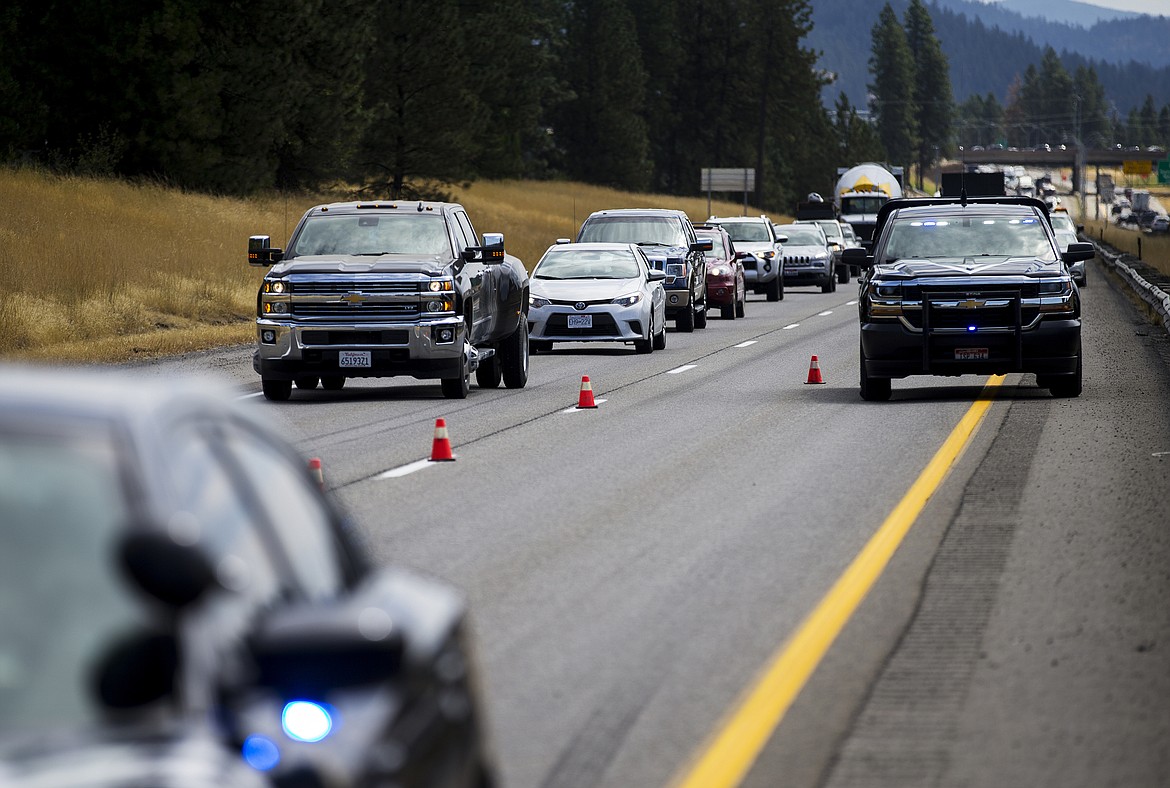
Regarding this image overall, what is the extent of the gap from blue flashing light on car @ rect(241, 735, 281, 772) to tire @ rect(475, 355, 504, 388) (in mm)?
18408

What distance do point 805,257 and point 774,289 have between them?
4.49 metres

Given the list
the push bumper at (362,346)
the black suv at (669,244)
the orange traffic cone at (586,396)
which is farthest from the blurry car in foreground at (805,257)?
the orange traffic cone at (586,396)

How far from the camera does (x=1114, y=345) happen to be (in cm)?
2773

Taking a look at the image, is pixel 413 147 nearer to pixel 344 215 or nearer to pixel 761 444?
pixel 344 215

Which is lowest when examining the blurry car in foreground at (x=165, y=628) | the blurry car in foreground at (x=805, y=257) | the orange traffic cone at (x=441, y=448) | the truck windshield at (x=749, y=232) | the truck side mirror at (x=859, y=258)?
the blurry car in foreground at (x=805, y=257)

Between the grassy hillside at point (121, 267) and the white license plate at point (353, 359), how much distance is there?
20.0 ft

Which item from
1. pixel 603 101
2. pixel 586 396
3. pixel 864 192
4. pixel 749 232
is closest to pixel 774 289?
pixel 749 232

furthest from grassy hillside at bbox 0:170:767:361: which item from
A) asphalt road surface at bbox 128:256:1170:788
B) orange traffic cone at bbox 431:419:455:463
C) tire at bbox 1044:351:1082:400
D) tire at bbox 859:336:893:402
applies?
tire at bbox 1044:351:1082:400

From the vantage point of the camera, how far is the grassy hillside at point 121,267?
27.2 meters

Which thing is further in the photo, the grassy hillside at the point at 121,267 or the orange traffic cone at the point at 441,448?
the grassy hillside at the point at 121,267

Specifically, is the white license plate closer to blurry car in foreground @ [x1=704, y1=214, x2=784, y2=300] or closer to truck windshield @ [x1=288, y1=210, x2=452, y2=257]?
truck windshield @ [x1=288, y1=210, x2=452, y2=257]

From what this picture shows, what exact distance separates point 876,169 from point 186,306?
54.1 metres

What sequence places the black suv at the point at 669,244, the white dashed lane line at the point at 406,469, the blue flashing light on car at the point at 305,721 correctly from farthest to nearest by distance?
the black suv at the point at 669,244 < the white dashed lane line at the point at 406,469 < the blue flashing light on car at the point at 305,721

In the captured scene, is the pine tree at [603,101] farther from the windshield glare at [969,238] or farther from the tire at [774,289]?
the windshield glare at [969,238]
